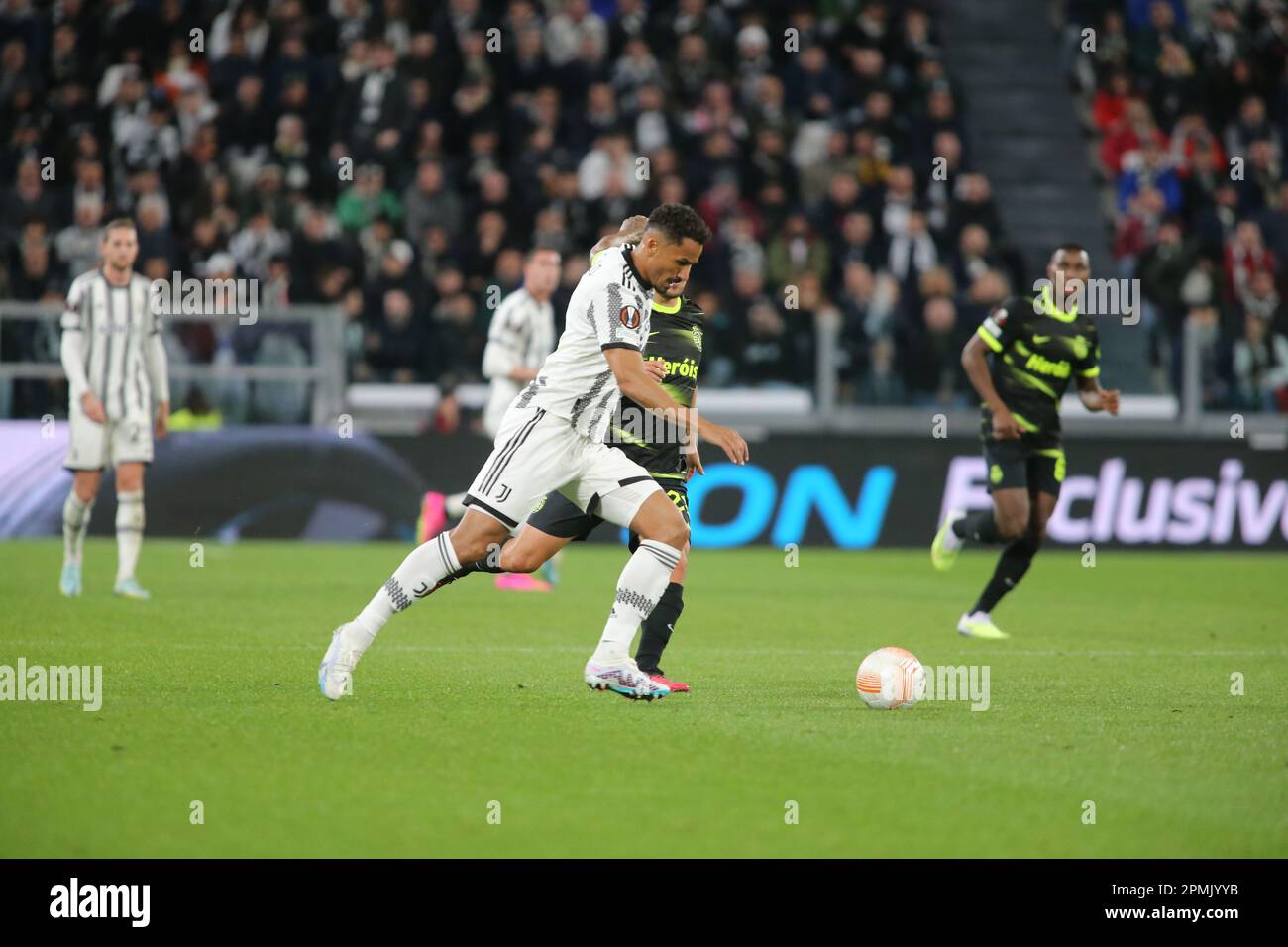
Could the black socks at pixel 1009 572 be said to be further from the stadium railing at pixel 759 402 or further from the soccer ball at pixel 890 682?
the stadium railing at pixel 759 402

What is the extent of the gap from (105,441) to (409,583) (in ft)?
17.9

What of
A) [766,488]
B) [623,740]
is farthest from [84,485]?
[766,488]

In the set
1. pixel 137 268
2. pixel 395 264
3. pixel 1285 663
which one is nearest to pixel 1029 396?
pixel 1285 663

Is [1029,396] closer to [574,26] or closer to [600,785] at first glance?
[600,785]

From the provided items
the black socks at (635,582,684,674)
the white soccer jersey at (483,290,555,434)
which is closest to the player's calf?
the black socks at (635,582,684,674)

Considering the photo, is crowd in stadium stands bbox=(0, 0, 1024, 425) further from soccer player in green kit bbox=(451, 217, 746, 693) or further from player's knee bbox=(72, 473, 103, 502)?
soccer player in green kit bbox=(451, 217, 746, 693)

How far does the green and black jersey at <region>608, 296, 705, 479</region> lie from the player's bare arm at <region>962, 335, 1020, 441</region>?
2746 mm

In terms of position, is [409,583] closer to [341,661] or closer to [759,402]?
[341,661]

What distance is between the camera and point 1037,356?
11258 millimetres

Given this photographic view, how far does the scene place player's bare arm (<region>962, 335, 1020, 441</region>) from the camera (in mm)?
11125

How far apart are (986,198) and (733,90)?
3.12 m

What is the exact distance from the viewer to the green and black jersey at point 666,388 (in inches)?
336

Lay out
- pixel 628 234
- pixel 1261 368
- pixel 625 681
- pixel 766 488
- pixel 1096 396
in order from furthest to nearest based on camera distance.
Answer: pixel 1261 368, pixel 766 488, pixel 1096 396, pixel 628 234, pixel 625 681

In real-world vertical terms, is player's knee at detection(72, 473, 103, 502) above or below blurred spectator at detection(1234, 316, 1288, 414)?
below
